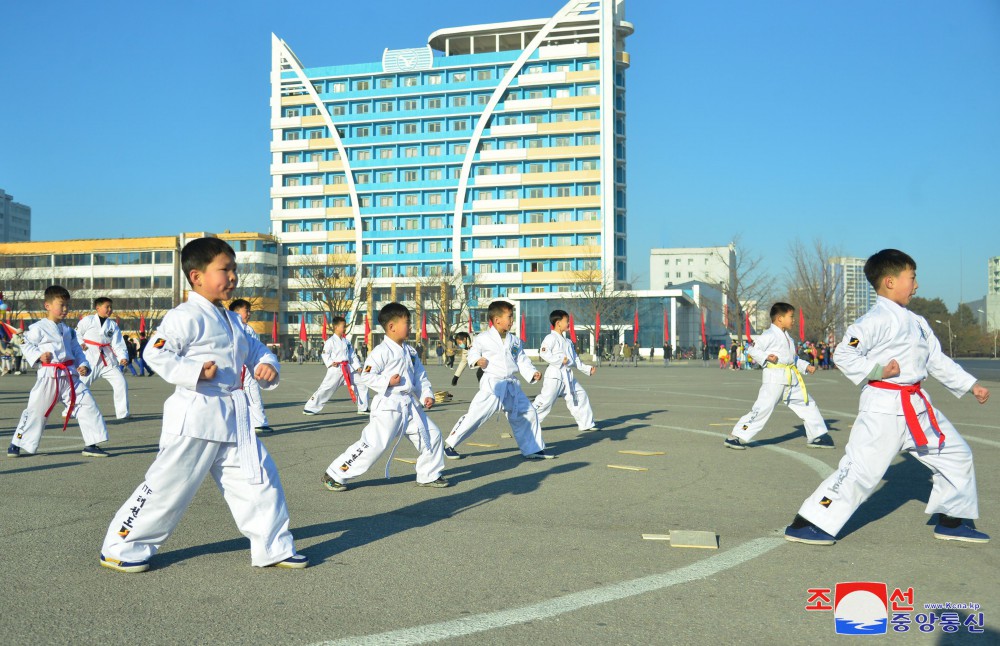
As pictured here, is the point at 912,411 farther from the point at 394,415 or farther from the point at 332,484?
the point at 332,484

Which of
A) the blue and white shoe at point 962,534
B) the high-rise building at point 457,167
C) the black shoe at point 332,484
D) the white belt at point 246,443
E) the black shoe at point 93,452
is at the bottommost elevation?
the black shoe at point 93,452

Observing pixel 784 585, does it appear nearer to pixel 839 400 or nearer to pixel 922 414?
pixel 922 414

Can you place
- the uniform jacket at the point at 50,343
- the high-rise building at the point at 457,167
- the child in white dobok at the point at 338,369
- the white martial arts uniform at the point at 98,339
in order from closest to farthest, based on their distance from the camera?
the uniform jacket at the point at 50,343 < the white martial arts uniform at the point at 98,339 < the child in white dobok at the point at 338,369 < the high-rise building at the point at 457,167

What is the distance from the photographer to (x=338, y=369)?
16.2 meters

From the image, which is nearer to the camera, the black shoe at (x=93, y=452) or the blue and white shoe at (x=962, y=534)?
the blue and white shoe at (x=962, y=534)

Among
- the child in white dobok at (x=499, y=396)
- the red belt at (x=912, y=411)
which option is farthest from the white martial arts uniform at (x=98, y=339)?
the red belt at (x=912, y=411)

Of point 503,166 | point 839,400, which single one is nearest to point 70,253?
point 503,166

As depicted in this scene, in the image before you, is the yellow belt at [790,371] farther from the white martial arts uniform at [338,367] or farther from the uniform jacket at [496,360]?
the white martial arts uniform at [338,367]

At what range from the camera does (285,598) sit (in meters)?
4.22

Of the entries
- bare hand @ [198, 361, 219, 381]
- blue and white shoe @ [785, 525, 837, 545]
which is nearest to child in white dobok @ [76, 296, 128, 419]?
bare hand @ [198, 361, 219, 381]

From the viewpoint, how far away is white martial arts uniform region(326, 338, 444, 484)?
24.0 ft

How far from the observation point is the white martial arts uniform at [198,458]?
4641 millimetres

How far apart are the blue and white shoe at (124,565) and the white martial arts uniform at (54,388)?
5489mm

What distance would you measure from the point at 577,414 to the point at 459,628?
29.2 ft
